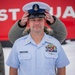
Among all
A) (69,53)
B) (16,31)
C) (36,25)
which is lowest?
(69,53)

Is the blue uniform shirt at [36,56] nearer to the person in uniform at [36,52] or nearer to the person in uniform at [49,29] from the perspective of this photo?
the person in uniform at [36,52]

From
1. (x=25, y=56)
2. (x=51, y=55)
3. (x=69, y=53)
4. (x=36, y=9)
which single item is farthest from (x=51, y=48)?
(x=69, y=53)

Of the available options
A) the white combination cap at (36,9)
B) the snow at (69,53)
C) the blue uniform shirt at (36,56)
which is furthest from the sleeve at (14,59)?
the snow at (69,53)

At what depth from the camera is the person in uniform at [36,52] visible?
1.26 m

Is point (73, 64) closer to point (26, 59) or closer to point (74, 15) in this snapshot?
point (74, 15)

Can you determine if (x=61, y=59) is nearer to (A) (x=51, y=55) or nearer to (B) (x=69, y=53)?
(A) (x=51, y=55)

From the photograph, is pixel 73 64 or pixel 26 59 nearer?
pixel 26 59

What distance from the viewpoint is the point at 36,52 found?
1.27 meters

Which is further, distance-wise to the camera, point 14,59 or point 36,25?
point 14,59

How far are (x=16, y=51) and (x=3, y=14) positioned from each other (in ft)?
2.16

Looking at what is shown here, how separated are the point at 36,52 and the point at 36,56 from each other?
0.03 m

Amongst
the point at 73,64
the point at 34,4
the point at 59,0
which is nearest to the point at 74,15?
the point at 59,0

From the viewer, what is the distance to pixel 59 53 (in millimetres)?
1312

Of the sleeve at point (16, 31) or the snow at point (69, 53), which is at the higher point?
the sleeve at point (16, 31)
